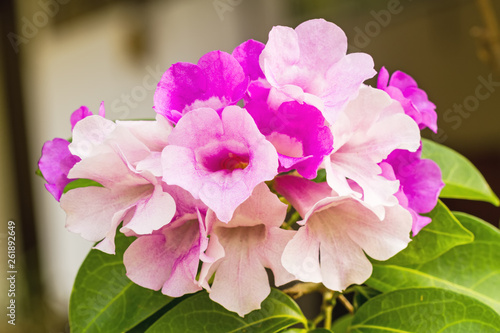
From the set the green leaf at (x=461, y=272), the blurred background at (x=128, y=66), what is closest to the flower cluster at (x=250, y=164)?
the green leaf at (x=461, y=272)

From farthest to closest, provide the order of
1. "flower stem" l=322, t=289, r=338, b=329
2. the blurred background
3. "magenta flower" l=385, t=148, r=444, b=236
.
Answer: the blurred background
"flower stem" l=322, t=289, r=338, b=329
"magenta flower" l=385, t=148, r=444, b=236

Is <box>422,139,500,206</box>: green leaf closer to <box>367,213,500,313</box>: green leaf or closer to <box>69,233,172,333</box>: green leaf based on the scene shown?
<box>367,213,500,313</box>: green leaf

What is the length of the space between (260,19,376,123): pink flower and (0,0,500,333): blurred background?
1.60m

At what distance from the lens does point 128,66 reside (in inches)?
117

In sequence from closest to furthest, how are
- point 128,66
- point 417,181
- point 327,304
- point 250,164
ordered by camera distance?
1. point 250,164
2. point 417,181
3. point 327,304
4. point 128,66

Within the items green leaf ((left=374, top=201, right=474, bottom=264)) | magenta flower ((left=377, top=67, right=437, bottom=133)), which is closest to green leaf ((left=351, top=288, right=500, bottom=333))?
green leaf ((left=374, top=201, right=474, bottom=264))

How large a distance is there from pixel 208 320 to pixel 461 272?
10.4 inches

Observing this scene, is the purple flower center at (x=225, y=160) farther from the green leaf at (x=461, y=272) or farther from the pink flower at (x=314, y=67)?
the green leaf at (x=461, y=272)

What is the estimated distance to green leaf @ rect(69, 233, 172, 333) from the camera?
51 centimetres

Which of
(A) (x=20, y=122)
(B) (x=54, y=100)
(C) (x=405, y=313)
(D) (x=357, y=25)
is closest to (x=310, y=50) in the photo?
(C) (x=405, y=313)

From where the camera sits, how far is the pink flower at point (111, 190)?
1.32 feet

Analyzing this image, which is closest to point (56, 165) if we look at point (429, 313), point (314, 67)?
point (314, 67)

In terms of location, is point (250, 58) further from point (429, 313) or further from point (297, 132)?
point (429, 313)

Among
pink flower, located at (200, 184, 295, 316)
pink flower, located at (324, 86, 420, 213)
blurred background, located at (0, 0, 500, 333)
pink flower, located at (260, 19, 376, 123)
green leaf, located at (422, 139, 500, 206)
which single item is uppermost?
pink flower, located at (260, 19, 376, 123)
